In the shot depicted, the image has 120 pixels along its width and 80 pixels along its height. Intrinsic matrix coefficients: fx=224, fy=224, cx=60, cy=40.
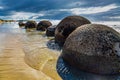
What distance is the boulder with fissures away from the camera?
7.13 meters

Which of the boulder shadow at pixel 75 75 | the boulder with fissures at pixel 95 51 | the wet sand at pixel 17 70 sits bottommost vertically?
the boulder shadow at pixel 75 75

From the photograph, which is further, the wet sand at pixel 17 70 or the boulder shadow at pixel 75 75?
the boulder shadow at pixel 75 75

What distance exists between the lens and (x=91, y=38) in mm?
7680

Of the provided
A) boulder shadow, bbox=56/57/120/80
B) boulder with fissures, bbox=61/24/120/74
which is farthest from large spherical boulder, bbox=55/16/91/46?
boulder shadow, bbox=56/57/120/80

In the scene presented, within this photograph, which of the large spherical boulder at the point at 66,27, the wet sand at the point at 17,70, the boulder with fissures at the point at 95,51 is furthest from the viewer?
the large spherical boulder at the point at 66,27

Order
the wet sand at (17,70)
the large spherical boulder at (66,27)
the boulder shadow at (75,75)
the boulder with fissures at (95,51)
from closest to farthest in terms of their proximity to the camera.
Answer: the wet sand at (17,70) < the boulder shadow at (75,75) < the boulder with fissures at (95,51) < the large spherical boulder at (66,27)

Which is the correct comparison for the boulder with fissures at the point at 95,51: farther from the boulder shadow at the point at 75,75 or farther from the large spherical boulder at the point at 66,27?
the large spherical boulder at the point at 66,27

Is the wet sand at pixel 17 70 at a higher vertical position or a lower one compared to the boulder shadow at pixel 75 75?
higher

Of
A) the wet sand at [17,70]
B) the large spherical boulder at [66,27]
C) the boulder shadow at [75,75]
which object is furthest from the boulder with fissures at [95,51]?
the large spherical boulder at [66,27]

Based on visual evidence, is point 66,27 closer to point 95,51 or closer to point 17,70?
point 95,51

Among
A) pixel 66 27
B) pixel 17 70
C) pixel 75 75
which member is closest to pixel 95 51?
pixel 75 75

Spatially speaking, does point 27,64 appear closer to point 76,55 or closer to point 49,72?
point 49,72

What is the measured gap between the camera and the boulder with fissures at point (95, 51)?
23.4ft

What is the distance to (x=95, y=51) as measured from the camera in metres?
7.24
